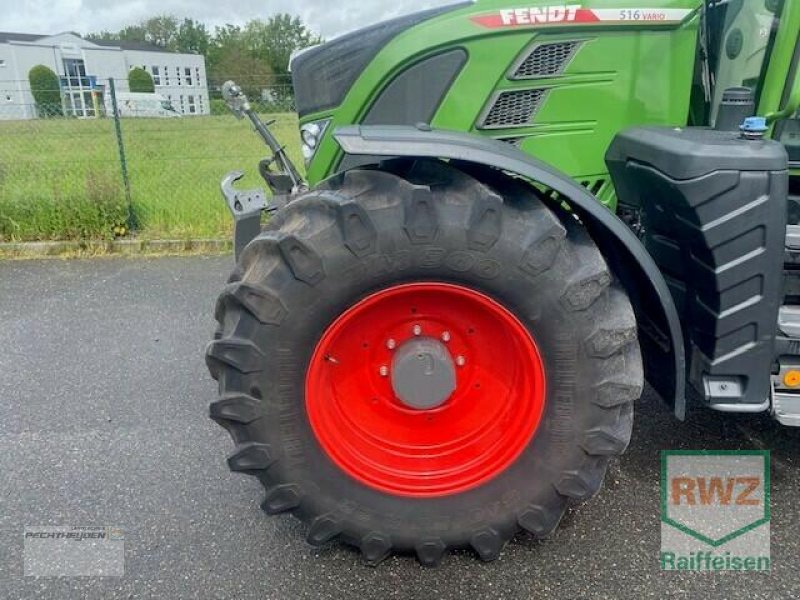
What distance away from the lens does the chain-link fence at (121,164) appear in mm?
6422

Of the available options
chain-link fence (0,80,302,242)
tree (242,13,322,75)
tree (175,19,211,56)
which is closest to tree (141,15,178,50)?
tree (175,19,211,56)

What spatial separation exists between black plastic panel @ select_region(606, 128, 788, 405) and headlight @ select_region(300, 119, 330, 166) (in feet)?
3.99

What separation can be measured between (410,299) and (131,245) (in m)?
5.05

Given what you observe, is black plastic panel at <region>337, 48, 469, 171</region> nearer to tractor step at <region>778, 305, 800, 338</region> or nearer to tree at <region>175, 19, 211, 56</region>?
tractor step at <region>778, 305, 800, 338</region>

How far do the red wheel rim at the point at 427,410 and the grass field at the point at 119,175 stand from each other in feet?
15.4

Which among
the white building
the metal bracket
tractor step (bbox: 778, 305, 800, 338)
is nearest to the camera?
tractor step (bbox: 778, 305, 800, 338)

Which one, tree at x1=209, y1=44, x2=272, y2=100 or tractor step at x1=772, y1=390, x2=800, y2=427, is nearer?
tractor step at x1=772, y1=390, x2=800, y2=427

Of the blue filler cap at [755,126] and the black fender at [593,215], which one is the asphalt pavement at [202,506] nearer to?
the black fender at [593,215]

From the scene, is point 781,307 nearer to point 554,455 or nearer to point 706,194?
point 706,194

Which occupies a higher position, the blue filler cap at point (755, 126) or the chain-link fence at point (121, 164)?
the blue filler cap at point (755, 126)

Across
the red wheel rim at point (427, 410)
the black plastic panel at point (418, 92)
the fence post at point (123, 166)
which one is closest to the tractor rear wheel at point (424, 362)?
the red wheel rim at point (427, 410)

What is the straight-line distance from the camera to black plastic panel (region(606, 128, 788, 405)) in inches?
79.5

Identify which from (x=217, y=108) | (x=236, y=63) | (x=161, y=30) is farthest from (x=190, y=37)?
(x=217, y=108)

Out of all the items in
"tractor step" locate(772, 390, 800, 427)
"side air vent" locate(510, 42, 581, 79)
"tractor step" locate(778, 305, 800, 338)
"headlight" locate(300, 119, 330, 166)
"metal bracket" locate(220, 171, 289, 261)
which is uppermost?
"side air vent" locate(510, 42, 581, 79)
